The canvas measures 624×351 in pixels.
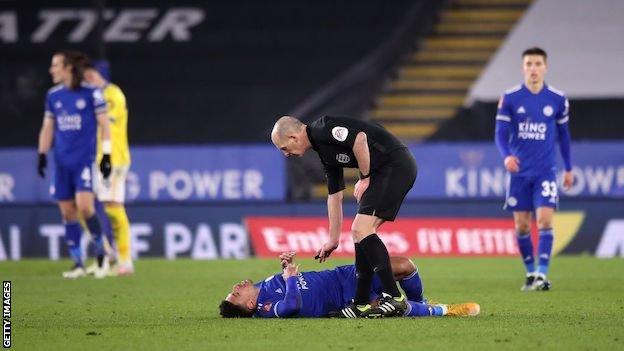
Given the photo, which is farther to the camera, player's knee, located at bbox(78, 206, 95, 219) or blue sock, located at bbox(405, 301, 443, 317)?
player's knee, located at bbox(78, 206, 95, 219)

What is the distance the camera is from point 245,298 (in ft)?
29.2

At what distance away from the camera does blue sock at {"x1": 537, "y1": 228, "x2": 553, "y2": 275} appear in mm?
12172

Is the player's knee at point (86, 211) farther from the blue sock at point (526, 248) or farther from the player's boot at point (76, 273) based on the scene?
the blue sock at point (526, 248)

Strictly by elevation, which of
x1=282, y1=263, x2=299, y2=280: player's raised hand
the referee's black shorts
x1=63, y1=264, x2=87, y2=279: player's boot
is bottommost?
x1=63, y1=264, x2=87, y2=279: player's boot

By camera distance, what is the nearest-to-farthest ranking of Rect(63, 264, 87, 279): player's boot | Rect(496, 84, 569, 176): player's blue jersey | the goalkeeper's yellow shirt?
Rect(496, 84, 569, 176): player's blue jersey
Rect(63, 264, 87, 279): player's boot
the goalkeeper's yellow shirt

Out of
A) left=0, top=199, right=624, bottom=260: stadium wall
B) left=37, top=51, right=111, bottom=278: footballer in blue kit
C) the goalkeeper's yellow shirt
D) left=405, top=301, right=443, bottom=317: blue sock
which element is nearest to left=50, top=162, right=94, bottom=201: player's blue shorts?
left=37, top=51, right=111, bottom=278: footballer in blue kit

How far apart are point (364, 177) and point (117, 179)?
6.29 meters

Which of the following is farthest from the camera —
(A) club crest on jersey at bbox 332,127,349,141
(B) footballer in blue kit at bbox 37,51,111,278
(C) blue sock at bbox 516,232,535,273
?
(B) footballer in blue kit at bbox 37,51,111,278

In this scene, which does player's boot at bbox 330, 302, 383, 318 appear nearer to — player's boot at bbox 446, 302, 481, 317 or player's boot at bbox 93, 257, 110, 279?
player's boot at bbox 446, 302, 481, 317

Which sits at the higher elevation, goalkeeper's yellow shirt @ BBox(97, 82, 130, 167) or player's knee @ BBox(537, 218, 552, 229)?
goalkeeper's yellow shirt @ BBox(97, 82, 130, 167)

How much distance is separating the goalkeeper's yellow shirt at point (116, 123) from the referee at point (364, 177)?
250 inches

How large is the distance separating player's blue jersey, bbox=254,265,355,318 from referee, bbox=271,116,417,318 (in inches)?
5.4

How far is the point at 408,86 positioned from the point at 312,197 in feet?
13.8

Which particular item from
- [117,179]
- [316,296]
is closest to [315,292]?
[316,296]
